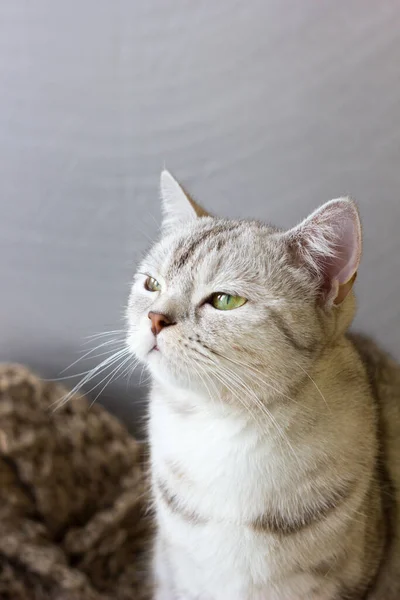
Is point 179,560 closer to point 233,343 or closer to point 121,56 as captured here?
point 233,343

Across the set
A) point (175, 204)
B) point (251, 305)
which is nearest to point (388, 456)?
point (251, 305)

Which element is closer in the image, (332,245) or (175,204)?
(332,245)

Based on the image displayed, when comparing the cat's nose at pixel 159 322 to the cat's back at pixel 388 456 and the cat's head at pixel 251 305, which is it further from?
the cat's back at pixel 388 456

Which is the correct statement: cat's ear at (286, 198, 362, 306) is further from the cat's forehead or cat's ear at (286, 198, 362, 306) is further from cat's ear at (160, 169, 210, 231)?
cat's ear at (160, 169, 210, 231)

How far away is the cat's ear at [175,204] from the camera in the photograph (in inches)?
37.4

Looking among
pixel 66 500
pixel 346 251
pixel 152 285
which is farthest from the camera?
pixel 66 500

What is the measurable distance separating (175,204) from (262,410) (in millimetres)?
404

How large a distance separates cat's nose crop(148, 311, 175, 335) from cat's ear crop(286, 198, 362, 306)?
0.21m

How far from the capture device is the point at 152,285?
889 mm

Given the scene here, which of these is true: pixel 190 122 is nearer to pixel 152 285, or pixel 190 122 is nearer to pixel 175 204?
pixel 175 204

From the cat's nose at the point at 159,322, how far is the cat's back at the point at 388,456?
45cm

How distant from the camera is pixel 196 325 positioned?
750 millimetres

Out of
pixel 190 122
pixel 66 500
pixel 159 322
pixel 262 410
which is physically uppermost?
pixel 190 122

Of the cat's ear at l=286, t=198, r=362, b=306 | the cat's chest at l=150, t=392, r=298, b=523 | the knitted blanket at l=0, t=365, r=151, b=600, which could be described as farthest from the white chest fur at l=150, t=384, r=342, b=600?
the knitted blanket at l=0, t=365, r=151, b=600
